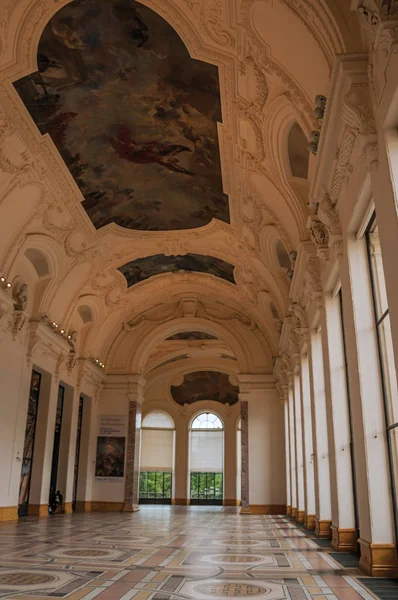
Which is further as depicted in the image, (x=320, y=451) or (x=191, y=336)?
(x=191, y=336)

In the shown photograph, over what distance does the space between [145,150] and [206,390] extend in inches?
970

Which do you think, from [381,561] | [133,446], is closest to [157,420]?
[133,446]

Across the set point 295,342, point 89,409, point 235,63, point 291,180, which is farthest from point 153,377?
point 235,63

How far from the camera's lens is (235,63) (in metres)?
10.4

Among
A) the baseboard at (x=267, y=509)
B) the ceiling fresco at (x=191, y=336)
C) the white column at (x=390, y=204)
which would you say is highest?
the ceiling fresco at (x=191, y=336)

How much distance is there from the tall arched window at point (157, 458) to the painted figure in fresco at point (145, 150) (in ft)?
80.3

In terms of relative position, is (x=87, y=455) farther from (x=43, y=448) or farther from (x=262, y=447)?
(x=262, y=447)

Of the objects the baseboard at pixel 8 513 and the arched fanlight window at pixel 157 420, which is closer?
the baseboard at pixel 8 513

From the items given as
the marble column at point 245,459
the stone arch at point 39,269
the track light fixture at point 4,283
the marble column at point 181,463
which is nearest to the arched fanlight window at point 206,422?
the marble column at point 181,463

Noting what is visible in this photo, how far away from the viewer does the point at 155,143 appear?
552 inches

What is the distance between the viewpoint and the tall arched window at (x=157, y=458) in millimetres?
35438

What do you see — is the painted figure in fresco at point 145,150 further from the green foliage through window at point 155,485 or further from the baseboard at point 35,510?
the green foliage through window at point 155,485

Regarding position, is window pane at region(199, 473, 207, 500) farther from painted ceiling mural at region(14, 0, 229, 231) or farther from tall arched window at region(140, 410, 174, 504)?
painted ceiling mural at region(14, 0, 229, 231)

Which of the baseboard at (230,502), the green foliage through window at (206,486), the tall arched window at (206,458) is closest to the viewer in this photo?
the baseboard at (230,502)
